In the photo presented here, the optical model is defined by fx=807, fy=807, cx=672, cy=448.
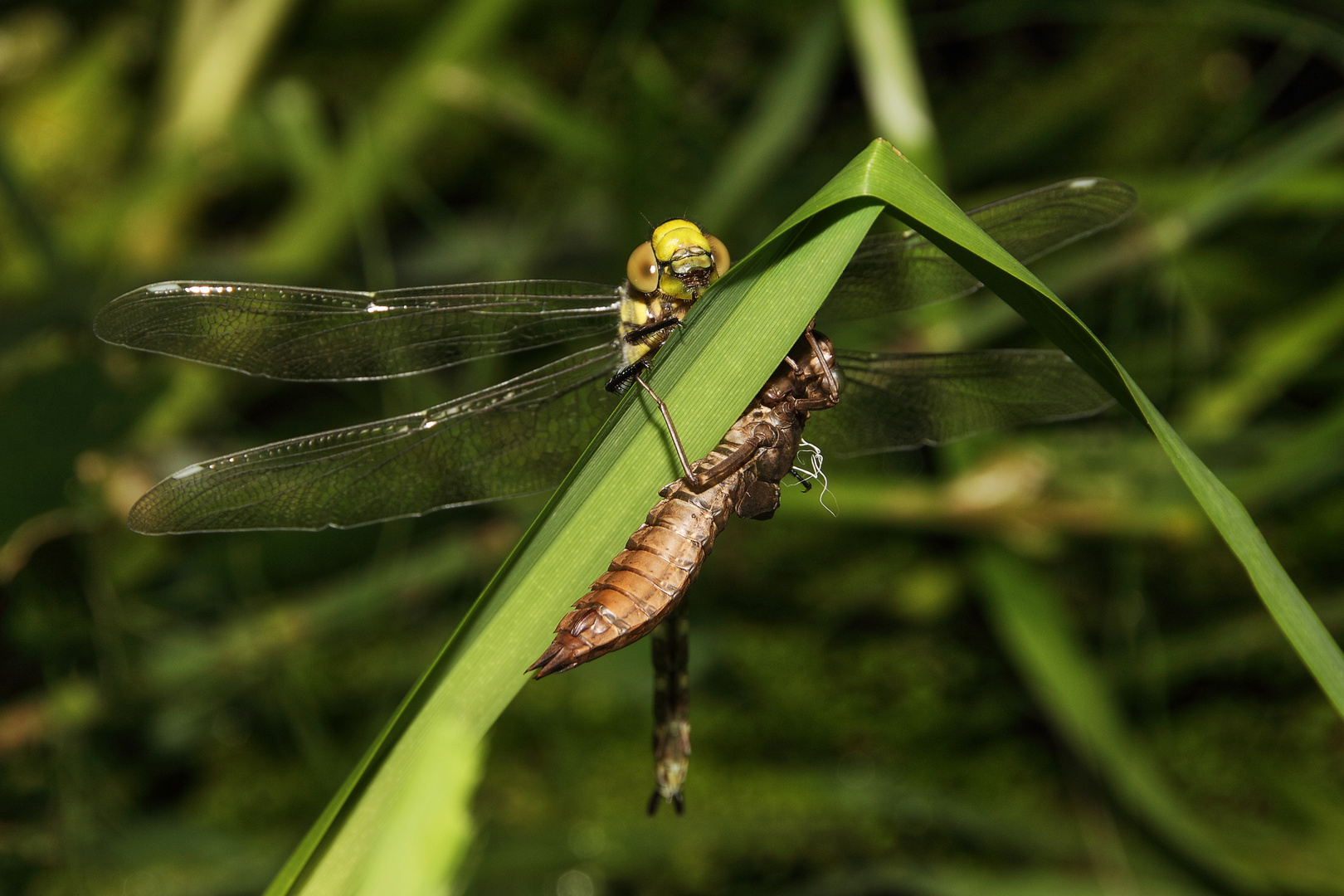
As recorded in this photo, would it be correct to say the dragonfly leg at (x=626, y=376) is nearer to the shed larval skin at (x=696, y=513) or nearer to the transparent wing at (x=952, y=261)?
the shed larval skin at (x=696, y=513)

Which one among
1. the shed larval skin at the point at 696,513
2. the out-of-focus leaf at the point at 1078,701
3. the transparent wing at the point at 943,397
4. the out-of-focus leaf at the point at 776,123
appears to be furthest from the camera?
the out-of-focus leaf at the point at 776,123

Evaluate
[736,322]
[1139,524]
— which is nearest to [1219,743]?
[1139,524]

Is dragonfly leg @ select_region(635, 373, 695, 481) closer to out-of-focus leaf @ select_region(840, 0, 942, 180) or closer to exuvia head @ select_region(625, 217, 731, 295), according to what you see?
exuvia head @ select_region(625, 217, 731, 295)

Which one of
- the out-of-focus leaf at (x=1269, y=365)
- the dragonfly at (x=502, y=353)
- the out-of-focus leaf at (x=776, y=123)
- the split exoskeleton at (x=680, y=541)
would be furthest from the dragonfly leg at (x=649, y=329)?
the out-of-focus leaf at (x=1269, y=365)

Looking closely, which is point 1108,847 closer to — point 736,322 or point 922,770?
point 922,770

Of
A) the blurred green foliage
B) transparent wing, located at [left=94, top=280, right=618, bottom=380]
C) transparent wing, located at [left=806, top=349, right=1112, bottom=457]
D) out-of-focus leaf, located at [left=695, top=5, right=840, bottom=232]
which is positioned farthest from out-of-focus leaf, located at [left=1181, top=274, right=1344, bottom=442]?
transparent wing, located at [left=94, top=280, right=618, bottom=380]

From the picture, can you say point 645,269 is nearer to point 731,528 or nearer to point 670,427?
point 670,427
